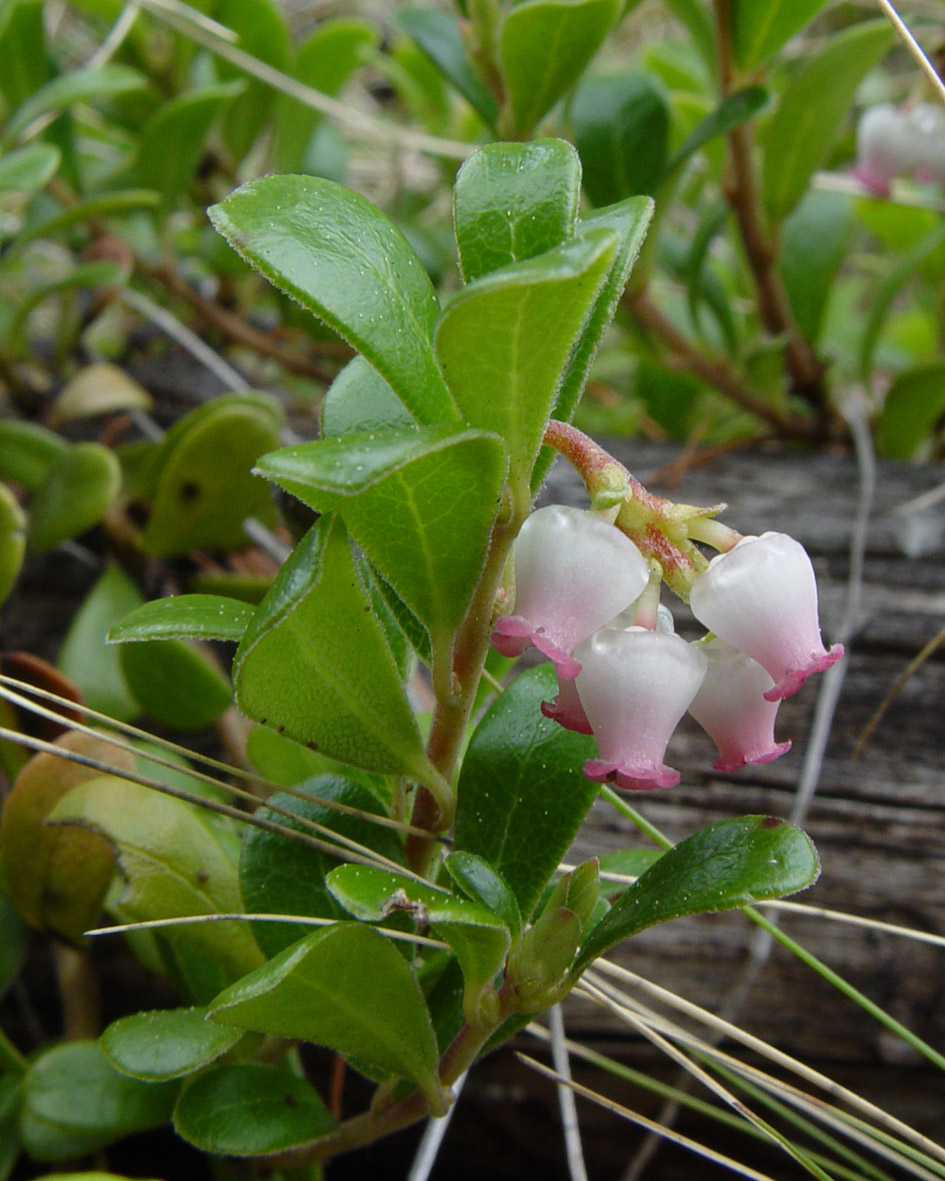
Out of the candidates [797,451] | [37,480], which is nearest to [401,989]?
[37,480]

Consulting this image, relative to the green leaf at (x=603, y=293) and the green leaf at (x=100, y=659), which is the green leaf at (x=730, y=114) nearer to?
the green leaf at (x=603, y=293)

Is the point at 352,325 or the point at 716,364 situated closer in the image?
the point at 352,325

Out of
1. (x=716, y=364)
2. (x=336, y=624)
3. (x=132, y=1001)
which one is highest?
(x=336, y=624)

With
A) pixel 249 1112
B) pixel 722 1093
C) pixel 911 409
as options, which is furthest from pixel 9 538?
pixel 911 409

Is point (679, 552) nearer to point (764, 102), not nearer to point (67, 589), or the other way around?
point (764, 102)

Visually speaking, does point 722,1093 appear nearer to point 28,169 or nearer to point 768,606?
point 768,606

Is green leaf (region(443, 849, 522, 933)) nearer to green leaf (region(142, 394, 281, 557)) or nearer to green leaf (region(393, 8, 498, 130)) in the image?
green leaf (region(142, 394, 281, 557))

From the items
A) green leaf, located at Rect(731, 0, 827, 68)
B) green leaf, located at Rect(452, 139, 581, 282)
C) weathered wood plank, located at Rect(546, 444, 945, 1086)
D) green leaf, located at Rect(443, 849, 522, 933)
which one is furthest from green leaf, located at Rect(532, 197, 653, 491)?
green leaf, located at Rect(731, 0, 827, 68)
